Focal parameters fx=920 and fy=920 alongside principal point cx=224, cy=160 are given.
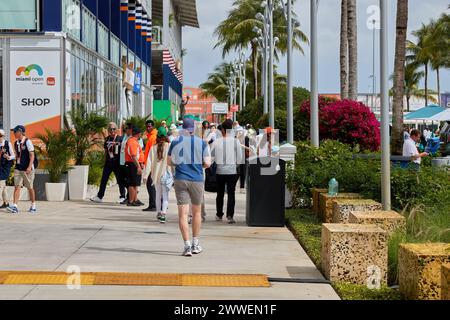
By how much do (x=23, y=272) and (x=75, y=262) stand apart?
3.28ft

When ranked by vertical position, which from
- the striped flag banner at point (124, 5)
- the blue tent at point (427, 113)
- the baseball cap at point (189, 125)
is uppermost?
the striped flag banner at point (124, 5)

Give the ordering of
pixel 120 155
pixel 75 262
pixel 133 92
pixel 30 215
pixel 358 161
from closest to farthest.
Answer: pixel 75 262 → pixel 30 215 → pixel 358 161 → pixel 120 155 → pixel 133 92

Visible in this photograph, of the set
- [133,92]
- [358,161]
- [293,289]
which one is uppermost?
[133,92]

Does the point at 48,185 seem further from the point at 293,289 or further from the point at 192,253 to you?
the point at 293,289

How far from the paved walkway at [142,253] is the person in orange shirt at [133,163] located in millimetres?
2063

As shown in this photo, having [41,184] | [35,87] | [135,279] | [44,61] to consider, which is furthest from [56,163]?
[135,279]

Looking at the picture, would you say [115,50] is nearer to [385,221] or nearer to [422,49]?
Result: [385,221]

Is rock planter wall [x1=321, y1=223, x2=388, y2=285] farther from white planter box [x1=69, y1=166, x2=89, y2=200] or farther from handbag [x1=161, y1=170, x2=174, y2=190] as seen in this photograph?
white planter box [x1=69, y1=166, x2=89, y2=200]

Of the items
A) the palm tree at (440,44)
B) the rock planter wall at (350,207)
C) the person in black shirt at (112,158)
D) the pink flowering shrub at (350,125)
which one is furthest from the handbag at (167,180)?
the palm tree at (440,44)

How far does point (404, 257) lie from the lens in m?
8.62

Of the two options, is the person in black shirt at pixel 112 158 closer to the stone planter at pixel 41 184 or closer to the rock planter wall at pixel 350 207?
the stone planter at pixel 41 184

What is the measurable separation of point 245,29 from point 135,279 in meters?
74.0

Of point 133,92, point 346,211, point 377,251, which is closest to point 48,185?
point 346,211

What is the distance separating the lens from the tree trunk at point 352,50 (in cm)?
3200
